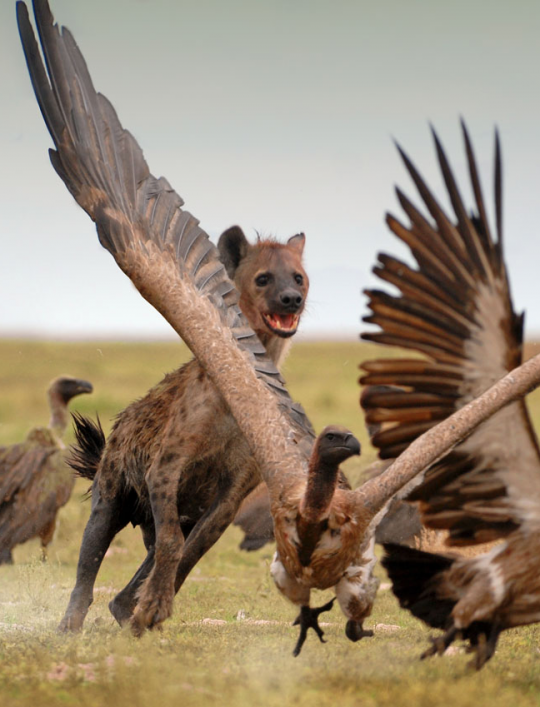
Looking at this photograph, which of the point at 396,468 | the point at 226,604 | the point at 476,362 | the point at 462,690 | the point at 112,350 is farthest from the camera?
the point at 112,350

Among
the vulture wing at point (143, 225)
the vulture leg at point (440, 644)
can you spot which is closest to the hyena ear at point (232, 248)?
the vulture wing at point (143, 225)

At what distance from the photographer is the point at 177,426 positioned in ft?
21.8

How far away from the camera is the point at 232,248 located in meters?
7.68

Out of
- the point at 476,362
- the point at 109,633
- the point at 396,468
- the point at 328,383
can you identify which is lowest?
the point at 109,633

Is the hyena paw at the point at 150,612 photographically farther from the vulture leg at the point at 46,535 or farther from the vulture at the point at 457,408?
the vulture leg at the point at 46,535

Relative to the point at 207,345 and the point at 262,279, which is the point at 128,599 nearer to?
the point at 207,345

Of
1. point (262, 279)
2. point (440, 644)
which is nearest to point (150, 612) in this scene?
point (440, 644)

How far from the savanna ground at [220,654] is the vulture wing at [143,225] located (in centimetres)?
132

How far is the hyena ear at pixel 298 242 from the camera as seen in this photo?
310 inches

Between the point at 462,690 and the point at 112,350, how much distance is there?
50528 mm

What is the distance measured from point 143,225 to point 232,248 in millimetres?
892

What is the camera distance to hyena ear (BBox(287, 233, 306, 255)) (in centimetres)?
787

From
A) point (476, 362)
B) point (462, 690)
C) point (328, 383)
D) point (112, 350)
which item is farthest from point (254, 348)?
point (112, 350)

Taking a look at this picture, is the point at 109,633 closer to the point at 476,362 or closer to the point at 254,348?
the point at 254,348
